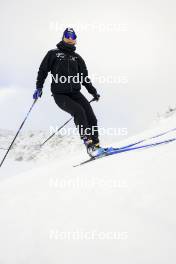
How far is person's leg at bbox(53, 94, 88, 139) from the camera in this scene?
20.4ft

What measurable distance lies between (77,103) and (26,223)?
349 centimetres

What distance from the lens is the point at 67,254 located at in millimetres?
2543

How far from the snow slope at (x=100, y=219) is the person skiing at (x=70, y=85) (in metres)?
2.22

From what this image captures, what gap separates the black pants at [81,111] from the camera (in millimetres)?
6227

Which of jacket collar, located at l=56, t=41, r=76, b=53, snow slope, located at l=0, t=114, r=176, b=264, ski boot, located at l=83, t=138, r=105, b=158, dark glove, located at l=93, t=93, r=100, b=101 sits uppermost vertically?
jacket collar, located at l=56, t=41, r=76, b=53

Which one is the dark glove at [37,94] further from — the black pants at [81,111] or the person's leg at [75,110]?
the person's leg at [75,110]

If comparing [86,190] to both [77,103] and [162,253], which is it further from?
[77,103]

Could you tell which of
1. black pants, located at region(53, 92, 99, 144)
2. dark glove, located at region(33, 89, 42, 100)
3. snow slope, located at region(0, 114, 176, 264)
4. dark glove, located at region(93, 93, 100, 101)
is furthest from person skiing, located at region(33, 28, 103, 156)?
snow slope, located at region(0, 114, 176, 264)

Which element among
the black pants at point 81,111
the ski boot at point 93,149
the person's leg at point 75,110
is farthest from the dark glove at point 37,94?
the ski boot at point 93,149

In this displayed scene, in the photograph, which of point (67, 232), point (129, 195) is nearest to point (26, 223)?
point (67, 232)

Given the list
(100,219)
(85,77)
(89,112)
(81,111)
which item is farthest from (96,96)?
(100,219)

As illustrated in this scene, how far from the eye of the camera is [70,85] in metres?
6.40

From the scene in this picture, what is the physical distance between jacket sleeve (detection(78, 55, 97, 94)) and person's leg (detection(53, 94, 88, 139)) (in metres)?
0.71

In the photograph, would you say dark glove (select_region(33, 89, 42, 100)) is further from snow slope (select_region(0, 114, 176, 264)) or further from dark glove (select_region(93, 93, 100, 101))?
snow slope (select_region(0, 114, 176, 264))
